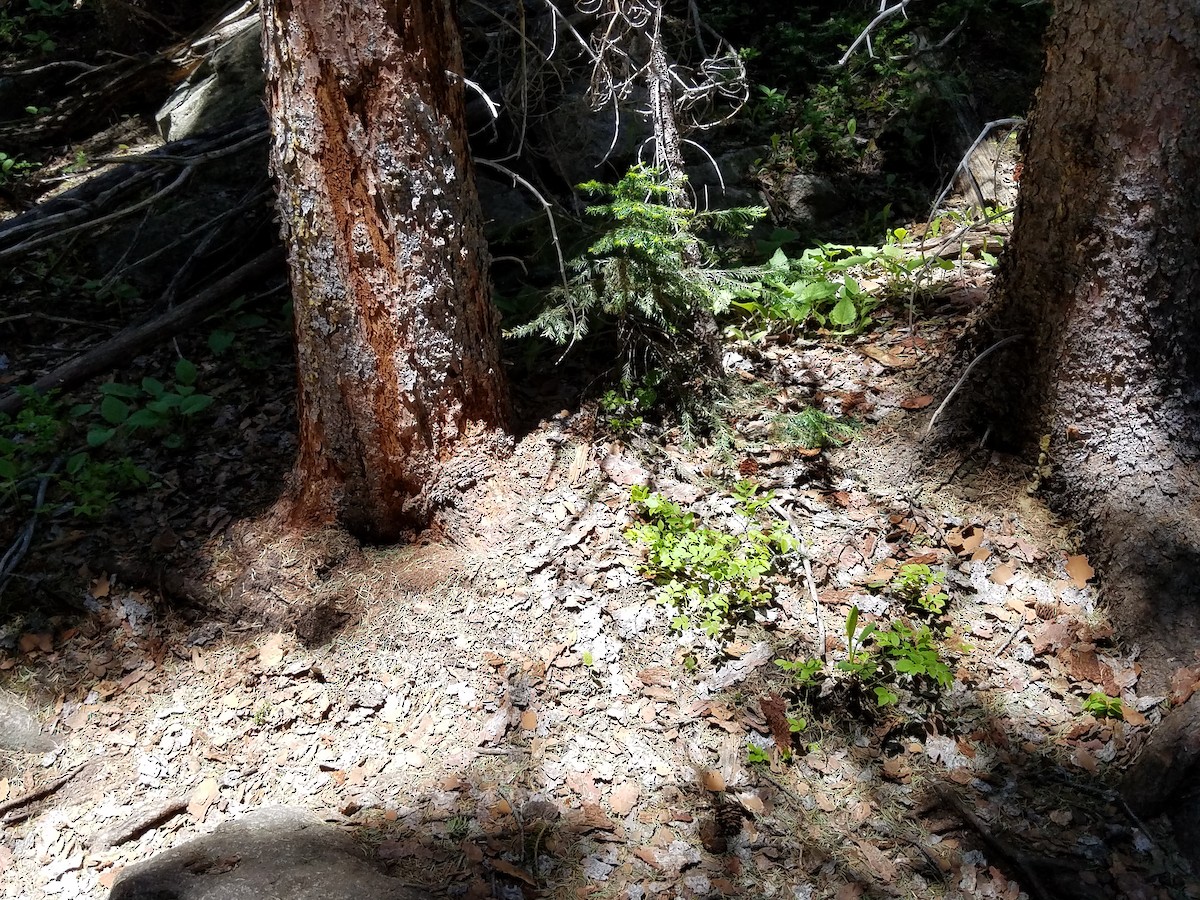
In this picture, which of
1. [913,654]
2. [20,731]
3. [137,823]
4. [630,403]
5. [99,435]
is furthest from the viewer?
[99,435]

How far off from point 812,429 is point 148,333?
166 inches

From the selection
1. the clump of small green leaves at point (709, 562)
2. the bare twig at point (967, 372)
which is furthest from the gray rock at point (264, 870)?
the bare twig at point (967, 372)

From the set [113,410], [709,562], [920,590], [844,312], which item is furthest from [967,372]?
[113,410]

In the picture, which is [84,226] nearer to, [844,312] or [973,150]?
[844,312]

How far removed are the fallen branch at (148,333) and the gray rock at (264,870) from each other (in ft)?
10.6

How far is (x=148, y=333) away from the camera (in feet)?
17.7

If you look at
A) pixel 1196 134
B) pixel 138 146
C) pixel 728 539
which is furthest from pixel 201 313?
pixel 1196 134

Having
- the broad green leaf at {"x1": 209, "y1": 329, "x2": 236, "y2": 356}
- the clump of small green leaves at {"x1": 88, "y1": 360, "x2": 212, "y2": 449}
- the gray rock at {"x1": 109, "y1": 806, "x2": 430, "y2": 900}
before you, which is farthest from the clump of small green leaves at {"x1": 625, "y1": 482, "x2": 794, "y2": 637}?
the broad green leaf at {"x1": 209, "y1": 329, "x2": 236, "y2": 356}

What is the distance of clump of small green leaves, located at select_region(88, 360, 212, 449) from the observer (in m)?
4.71

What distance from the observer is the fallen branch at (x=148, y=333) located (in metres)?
5.15

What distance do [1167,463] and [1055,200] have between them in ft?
4.07

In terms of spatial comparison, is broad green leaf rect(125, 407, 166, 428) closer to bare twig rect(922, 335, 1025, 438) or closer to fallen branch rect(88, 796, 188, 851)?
fallen branch rect(88, 796, 188, 851)

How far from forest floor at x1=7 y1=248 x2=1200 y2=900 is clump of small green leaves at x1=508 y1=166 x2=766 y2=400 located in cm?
48

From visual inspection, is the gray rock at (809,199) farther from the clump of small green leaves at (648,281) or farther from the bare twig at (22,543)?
the bare twig at (22,543)
